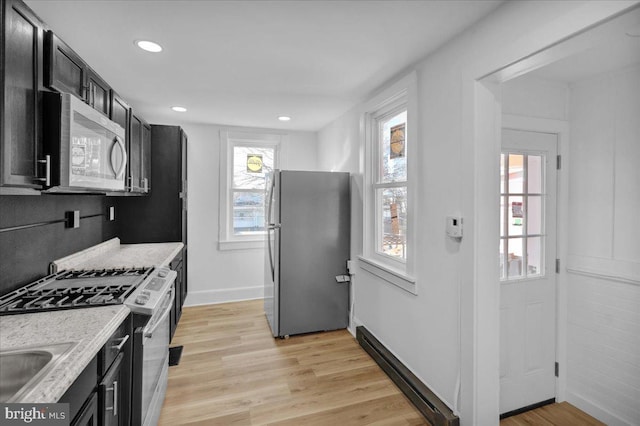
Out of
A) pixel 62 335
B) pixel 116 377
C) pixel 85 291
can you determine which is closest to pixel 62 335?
pixel 62 335

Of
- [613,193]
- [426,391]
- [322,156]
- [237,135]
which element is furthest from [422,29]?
[237,135]

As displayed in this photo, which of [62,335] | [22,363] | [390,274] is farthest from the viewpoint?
[390,274]

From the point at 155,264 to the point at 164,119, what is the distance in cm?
229

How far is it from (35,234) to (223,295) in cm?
262

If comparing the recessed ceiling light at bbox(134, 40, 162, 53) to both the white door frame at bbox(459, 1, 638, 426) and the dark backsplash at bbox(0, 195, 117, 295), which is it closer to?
the dark backsplash at bbox(0, 195, 117, 295)

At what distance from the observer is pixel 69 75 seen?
153cm

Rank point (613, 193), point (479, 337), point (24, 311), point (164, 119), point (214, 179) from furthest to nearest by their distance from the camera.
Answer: point (214, 179) < point (164, 119) < point (613, 193) < point (479, 337) < point (24, 311)

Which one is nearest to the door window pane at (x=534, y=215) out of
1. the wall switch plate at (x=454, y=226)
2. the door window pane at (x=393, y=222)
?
the wall switch plate at (x=454, y=226)

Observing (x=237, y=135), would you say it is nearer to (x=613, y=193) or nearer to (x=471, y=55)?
(x=471, y=55)

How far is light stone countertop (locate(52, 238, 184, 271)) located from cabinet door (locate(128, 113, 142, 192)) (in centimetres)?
56

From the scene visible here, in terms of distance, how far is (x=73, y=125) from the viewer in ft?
4.55

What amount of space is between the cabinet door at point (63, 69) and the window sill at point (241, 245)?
273cm

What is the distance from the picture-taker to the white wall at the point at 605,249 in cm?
193

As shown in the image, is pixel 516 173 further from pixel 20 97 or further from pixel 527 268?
pixel 20 97
